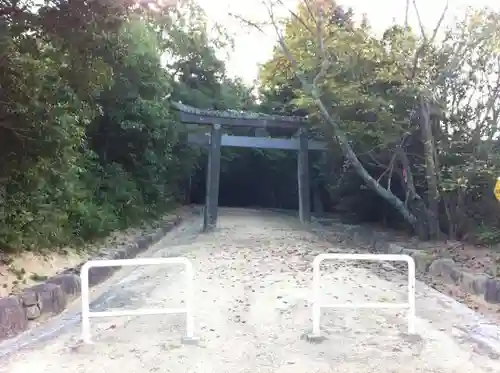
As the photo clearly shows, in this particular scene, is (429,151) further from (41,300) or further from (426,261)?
(41,300)

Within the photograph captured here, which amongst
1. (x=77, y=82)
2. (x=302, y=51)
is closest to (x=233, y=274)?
(x=77, y=82)

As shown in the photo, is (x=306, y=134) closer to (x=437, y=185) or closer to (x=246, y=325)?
(x=437, y=185)

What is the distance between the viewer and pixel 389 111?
11133 mm

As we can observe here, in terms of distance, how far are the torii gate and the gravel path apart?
715cm

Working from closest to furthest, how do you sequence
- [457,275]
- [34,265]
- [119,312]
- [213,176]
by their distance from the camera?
[119,312], [34,265], [457,275], [213,176]

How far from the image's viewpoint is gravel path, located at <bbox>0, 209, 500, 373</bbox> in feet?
12.8

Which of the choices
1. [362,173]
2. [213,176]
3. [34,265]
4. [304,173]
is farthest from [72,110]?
[304,173]

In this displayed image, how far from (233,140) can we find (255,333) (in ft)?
38.0

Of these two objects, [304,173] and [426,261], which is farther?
[304,173]

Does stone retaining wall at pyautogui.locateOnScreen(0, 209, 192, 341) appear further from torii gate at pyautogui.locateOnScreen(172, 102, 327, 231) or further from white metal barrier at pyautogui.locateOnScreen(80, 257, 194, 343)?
torii gate at pyautogui.locateOnScreen(172, 102, 327, 231)

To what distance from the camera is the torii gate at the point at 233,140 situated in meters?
14.6

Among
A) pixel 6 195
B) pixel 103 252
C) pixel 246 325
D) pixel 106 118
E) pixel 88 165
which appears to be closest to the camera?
pixel 246 325

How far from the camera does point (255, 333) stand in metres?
4.70

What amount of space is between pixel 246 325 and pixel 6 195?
3.72 m
